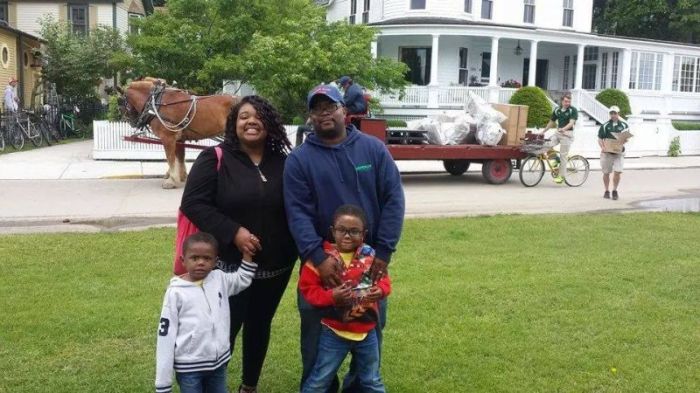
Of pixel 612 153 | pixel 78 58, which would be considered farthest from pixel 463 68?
pixel 612 153

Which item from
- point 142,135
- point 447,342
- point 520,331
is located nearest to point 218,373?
point 447,342

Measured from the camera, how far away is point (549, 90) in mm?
34219

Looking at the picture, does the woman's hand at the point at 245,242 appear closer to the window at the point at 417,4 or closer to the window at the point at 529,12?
the window at the point at 417,4

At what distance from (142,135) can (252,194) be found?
12445mm

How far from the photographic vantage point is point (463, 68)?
3150cm

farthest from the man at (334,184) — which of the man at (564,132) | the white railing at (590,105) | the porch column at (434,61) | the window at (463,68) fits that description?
the window at (463,68)

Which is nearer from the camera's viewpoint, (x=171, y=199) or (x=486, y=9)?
(x=171, y=199)

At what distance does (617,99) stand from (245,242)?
1155 inches

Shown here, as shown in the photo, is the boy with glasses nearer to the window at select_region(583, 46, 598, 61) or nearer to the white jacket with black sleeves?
A: the white jacket with black sleeves

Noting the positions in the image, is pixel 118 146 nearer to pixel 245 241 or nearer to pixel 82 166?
pixel 82 166

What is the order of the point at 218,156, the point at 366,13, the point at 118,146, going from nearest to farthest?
the point at 218,156
the point at 118,146
the point at 366,13

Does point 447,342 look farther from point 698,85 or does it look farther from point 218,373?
point 698,85

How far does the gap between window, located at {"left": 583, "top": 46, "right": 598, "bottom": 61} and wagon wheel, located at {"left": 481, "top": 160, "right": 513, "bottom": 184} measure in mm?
20350

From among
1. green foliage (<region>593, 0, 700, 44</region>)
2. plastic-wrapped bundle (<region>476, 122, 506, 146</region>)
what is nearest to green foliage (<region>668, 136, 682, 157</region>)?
plastic-wrapped bundle (<region>476, 122, 506, 146</region>)
